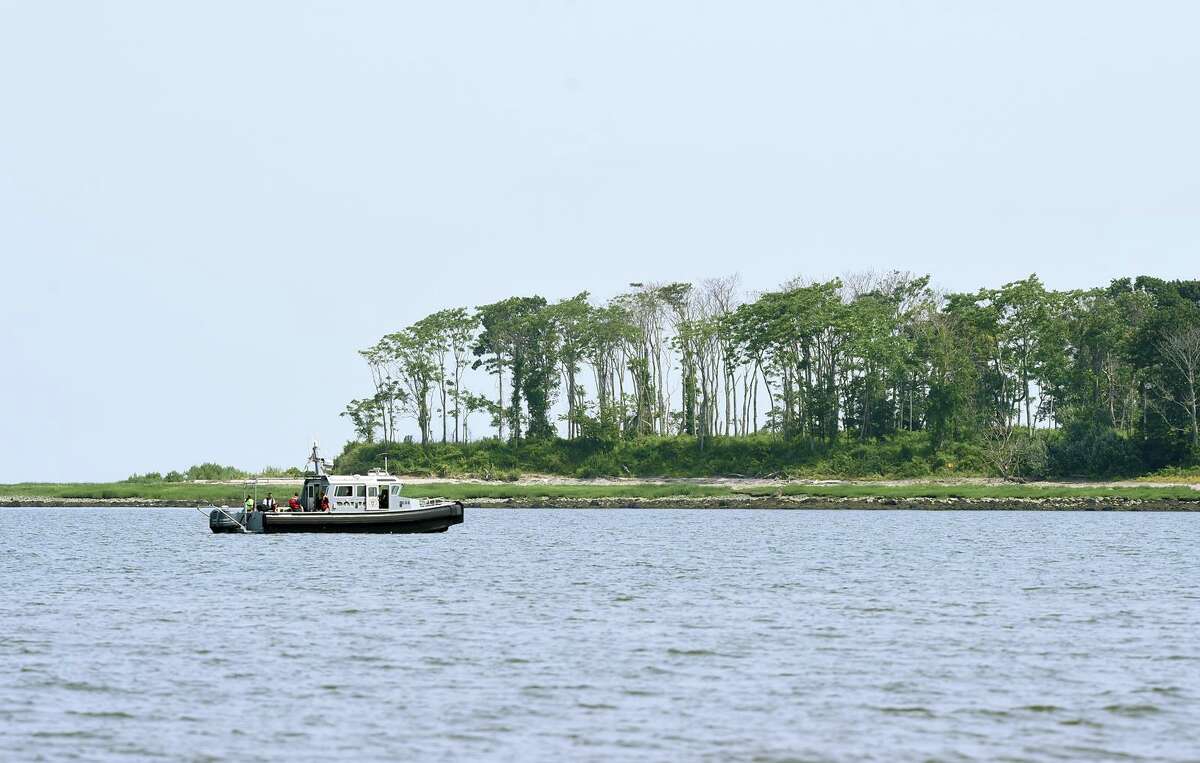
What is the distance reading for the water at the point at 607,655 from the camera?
21219 mm

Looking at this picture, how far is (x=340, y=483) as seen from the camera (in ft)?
234

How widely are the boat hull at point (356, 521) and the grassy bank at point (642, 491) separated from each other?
3736cm

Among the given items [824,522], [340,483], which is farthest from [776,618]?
[824,522]

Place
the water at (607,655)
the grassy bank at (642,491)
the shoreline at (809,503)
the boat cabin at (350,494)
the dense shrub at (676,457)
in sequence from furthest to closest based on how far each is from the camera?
the dense shrub at (676,457), the grassy bank at (642,491), the shoreline at (809,503), the boat cabin at (350,494), the water at (607,655)

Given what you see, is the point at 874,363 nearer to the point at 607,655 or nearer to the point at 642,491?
the point at 642,491

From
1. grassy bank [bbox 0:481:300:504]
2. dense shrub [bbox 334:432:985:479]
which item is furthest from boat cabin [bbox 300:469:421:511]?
dense shrub [bbox 334:432:985:479]

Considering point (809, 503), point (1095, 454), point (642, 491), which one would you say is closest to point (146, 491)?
point (642, 491)

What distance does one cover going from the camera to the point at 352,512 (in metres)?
70.7

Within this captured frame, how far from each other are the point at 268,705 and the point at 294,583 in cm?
2417

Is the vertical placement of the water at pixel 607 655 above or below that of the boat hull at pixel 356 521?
below

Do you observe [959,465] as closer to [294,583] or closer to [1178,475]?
[1178,475]

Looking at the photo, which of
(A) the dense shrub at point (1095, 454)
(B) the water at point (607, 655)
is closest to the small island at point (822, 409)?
(A) the dense shrub at point (1095, 454)

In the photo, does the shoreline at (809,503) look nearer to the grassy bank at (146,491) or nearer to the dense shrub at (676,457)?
the grassy bank at (146,491)

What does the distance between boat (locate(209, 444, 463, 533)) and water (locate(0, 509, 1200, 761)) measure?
30.7 ft
